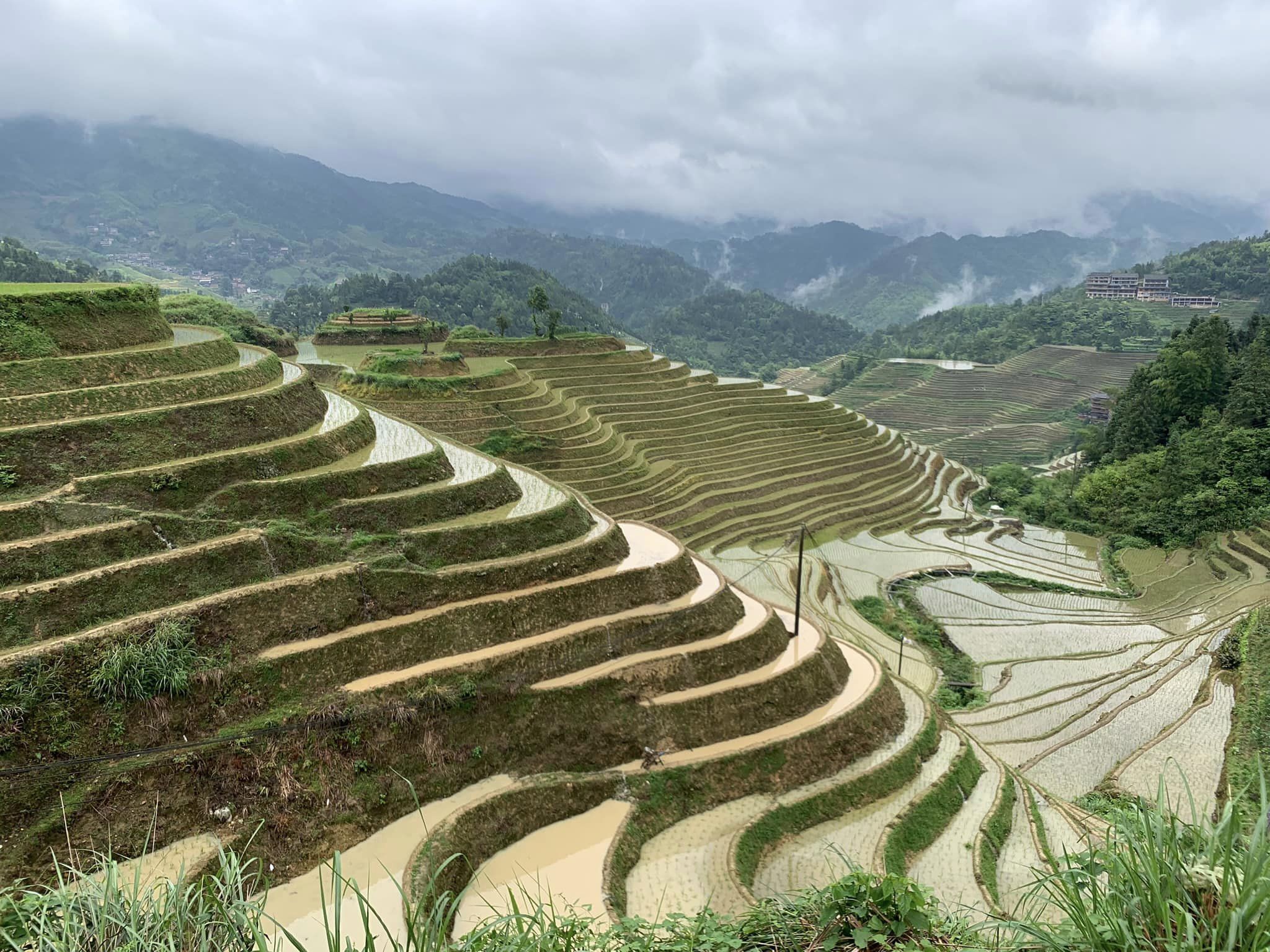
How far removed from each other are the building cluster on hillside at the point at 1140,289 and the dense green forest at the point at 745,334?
3716 centimetres

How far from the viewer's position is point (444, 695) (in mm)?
11867

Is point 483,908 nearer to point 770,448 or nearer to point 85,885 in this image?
point 85,885

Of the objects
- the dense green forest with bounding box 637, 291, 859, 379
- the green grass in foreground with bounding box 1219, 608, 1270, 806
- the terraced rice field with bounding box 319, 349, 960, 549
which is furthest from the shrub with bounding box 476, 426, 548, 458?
the dense green forest with bounding box 637, 291, 859, 379

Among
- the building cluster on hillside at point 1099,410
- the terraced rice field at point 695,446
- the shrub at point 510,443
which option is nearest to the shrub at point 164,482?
the shrub at point 510,443

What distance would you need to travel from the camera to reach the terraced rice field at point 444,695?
33.0 ft

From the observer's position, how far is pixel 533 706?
41.5 ft

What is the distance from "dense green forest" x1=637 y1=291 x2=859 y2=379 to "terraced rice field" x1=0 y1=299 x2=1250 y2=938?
92.1 m

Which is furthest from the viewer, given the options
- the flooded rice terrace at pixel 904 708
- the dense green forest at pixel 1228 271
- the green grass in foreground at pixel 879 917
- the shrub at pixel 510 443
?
the dense green forest at pixel 1228 271

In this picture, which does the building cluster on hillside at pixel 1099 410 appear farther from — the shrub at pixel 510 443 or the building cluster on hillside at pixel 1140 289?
the shrub at pixel 510 443

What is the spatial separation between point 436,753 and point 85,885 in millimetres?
7206

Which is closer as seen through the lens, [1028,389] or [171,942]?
[171,942]

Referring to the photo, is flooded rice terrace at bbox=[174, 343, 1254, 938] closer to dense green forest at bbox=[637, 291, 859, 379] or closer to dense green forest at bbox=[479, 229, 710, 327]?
dense green forest at bbox=[637, 291, 859, 379]

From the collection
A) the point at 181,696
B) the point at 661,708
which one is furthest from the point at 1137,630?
the point at 181,696

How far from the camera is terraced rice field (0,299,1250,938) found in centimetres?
1005
